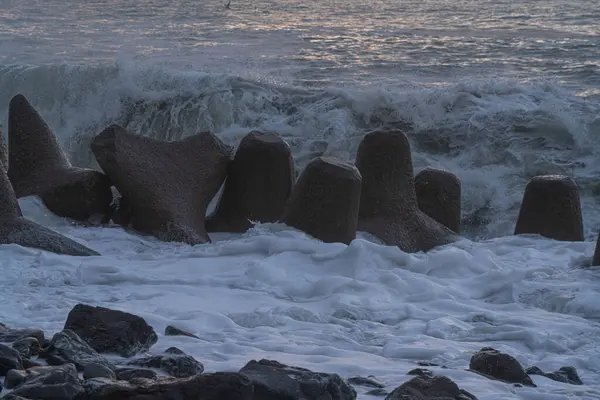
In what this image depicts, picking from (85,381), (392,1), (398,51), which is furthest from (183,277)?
(392,1)

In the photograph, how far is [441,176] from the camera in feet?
24.6

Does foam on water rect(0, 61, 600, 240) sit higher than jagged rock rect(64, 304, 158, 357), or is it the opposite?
jagged rock rect(64, 304, 158, 357)

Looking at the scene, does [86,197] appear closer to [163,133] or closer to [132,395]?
[132,395]

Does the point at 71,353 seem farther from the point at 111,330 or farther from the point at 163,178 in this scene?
the point at 163,178

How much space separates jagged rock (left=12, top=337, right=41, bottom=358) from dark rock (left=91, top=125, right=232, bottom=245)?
2.73m

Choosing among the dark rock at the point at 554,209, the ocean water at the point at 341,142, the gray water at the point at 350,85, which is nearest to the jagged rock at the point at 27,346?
the ocean water at the point at 341,142

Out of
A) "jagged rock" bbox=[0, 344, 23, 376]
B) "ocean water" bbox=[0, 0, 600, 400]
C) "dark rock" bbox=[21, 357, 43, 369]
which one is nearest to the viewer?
"jagged rock" bbox=[0, 344, 23, 376]

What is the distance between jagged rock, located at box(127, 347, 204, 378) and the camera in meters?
3.73

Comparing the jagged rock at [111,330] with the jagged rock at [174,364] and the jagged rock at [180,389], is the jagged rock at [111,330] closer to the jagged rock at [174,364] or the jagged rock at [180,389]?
the jagged rock at [174,364]

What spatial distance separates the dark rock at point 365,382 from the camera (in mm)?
3739

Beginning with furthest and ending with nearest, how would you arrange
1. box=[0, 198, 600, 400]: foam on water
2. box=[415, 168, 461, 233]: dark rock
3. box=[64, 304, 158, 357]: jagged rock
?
box=[415, 168, 461, 233]: dark rock, box=[0, 198, 600, 400]: foam on water, box=[64, 304, 158, 357]: jagged rock

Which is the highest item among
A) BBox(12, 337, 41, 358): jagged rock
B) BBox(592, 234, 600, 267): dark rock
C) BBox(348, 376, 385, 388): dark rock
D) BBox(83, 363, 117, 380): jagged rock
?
BBox(83, 363, 117, 380): jagged rock

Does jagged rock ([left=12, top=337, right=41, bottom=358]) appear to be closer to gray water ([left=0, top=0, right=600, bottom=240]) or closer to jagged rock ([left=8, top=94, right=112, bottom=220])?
jagged rock ([left=8, top=94, right=112, bottom=220])

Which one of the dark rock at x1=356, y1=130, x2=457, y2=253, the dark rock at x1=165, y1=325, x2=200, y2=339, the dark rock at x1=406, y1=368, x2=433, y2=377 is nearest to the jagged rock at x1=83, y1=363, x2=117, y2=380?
the dark rock at x1=165, y1=325, x2=200, y2=339
